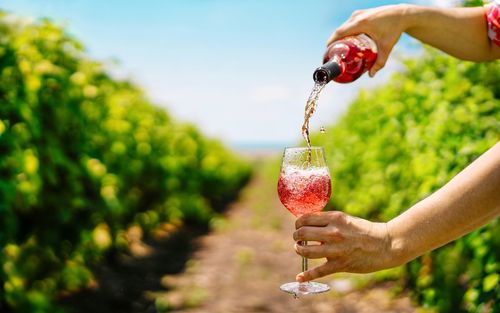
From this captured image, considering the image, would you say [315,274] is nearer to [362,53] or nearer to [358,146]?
[362,53]

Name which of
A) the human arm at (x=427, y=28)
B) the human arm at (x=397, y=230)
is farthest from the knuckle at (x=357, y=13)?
the human arm at (x=397, y=230)

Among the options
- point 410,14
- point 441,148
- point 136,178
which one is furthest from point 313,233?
point 136,178

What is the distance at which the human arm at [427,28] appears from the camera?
234 cm

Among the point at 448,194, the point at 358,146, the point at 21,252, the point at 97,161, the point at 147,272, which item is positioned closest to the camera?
the point at 448,194

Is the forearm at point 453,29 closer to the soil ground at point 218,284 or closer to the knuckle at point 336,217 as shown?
the knuckle at point 336,217

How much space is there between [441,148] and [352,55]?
187cm

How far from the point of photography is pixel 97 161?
5477 mm

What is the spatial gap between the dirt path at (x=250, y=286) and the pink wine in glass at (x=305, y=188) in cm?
307

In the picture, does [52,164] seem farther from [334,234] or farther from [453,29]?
[334,234]

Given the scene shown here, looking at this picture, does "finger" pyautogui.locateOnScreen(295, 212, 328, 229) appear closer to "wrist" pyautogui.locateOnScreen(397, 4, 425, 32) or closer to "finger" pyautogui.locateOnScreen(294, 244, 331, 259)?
"finger" pyautogui.locateOnScreen(294, 244, 331, 259)

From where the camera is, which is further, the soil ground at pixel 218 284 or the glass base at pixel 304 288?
the soil ground at pixel 218 284

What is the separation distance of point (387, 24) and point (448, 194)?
2.99ft

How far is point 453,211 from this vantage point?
168 centimetres

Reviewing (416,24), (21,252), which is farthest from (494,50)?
(21,252)
